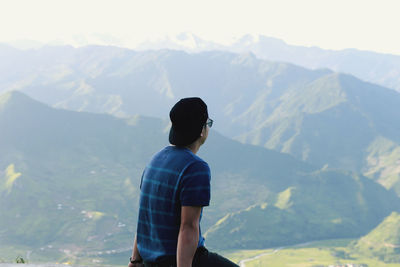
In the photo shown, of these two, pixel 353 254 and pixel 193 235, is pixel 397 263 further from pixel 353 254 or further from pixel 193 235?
pixel 193 235

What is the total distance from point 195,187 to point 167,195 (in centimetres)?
30

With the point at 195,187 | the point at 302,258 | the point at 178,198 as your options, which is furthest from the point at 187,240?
the point at 302,258

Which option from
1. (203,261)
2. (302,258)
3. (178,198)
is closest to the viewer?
(178,198)

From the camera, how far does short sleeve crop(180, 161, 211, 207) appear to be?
3.88 m

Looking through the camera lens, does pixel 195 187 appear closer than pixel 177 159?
Yes

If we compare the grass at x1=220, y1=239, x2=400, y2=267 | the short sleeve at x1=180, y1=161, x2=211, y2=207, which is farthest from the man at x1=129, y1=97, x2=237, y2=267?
the grass at x1=220, y1=239, x2=400, y2=267

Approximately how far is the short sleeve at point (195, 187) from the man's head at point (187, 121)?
416 mm

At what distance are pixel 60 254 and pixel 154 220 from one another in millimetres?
181455

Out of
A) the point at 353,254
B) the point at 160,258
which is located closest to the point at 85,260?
the point at 353,254

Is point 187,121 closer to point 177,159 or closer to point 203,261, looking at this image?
point 177,159

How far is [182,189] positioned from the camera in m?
3.93

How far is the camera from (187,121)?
4.27m

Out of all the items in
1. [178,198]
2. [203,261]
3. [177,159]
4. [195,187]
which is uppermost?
[177,159]

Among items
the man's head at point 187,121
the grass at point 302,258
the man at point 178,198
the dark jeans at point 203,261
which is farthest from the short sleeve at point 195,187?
the grass at point 302,258
